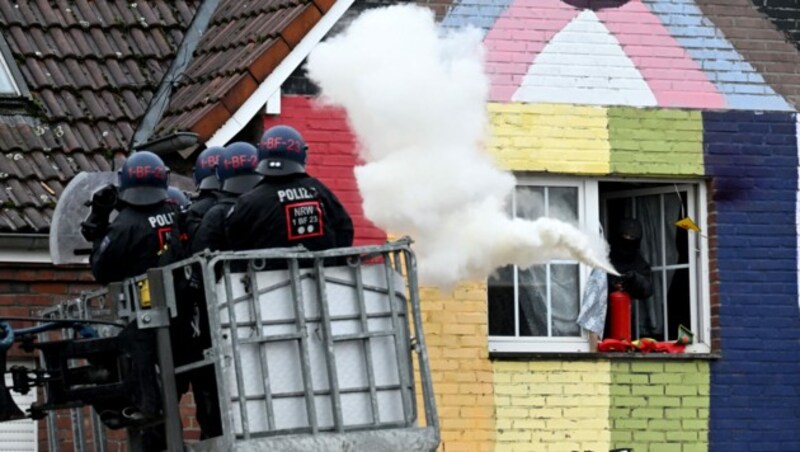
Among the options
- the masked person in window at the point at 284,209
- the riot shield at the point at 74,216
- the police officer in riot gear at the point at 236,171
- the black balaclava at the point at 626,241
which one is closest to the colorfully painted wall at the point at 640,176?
the black balaclava at the point at 626,241

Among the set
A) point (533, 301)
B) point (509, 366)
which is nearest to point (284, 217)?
point (509, 366)

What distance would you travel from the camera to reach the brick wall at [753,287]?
55.8 feet

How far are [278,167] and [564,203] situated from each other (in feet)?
18.7

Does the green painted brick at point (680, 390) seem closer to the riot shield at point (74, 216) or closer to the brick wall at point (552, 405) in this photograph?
the brick wall at point (552, 405)

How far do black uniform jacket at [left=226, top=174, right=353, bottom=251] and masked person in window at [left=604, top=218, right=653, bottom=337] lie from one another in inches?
227

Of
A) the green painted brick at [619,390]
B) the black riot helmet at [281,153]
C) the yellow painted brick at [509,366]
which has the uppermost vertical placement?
the black riot helmet at [281,153]

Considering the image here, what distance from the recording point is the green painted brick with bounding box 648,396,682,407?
55.2ft

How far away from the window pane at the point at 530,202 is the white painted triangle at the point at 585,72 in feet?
2.28

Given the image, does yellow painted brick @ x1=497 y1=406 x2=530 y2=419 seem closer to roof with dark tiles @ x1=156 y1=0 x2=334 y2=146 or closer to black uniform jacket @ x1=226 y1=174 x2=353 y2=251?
roof with dark tiles @ x1=156 y1=0 x2=334 y2=146

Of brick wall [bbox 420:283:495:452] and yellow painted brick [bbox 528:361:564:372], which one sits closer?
brick wall [bbox 420:283:495:452]

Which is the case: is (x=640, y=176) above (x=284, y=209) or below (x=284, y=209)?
below

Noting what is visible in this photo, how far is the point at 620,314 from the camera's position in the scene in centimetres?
1708

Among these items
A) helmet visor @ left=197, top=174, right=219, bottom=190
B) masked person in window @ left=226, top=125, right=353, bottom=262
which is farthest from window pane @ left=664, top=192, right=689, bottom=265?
masked person in window @ left=226, top=125, right=353, bottom=262

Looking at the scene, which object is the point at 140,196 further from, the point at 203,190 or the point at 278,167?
the point at 203,190
